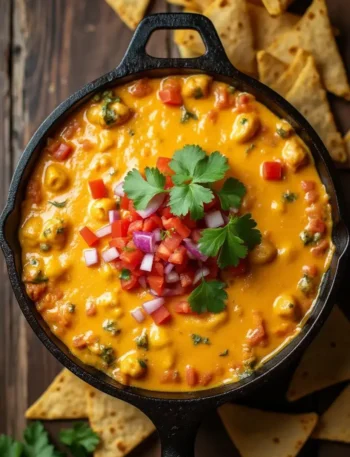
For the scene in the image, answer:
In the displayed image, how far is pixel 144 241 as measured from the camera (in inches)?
124

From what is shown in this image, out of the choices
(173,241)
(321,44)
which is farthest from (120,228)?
(321,44)

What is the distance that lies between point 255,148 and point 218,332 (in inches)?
34.3

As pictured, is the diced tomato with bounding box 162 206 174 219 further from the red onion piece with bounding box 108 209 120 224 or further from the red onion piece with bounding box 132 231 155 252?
the red onion piece with bounding box 108 209 120 224

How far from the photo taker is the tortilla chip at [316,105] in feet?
11.8

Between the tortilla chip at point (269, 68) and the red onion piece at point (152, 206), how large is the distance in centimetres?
91

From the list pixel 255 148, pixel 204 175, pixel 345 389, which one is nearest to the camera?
pixel 204 175

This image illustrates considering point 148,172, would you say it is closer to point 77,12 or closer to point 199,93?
point 199,93

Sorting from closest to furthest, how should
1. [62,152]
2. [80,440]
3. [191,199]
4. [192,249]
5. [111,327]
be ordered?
[191,199], [192,249], [111,327], [62,152], [80,440]

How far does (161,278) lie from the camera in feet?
10.5

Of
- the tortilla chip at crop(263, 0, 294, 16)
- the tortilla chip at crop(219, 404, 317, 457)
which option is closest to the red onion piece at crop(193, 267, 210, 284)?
the tortilla chip at crop(219, 404, 317, 457)

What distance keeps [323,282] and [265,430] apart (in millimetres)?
875

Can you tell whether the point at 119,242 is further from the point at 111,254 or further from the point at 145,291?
the point at 145,291

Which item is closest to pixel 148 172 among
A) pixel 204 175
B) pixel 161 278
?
pixel 204 175

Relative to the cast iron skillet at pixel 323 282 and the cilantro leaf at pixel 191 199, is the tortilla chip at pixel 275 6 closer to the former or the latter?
the cast iron skillet at pixel 323 282
